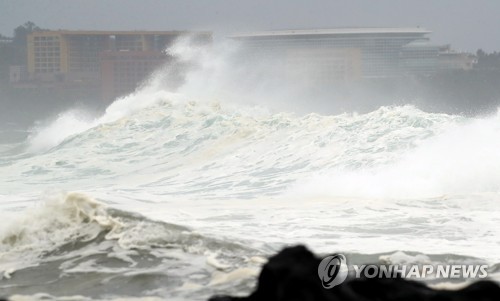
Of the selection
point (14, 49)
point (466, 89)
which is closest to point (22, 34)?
point (14, 49)

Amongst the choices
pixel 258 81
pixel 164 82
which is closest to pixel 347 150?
pixel 164 82

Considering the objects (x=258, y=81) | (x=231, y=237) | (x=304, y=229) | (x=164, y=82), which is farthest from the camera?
(x=258, y=81)

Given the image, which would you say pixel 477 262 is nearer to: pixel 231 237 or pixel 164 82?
pixel 231 237

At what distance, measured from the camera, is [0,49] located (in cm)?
11662

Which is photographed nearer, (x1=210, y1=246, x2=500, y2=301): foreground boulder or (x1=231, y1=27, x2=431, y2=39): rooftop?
(x1=210, y1=246, x2=500, y2=301): foreground boulder

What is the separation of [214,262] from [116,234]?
1.56 m

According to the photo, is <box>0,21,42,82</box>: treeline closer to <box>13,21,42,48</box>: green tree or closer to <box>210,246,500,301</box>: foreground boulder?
<box>13,21,42,48</box>: green tree

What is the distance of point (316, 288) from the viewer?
17.8ft

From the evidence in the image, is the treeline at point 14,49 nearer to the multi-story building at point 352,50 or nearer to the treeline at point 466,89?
the multi-story building at point 352,50

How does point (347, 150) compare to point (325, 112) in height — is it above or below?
below

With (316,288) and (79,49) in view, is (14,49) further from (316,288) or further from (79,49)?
(316,288)

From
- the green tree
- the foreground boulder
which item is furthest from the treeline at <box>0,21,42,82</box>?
the foreground boulder

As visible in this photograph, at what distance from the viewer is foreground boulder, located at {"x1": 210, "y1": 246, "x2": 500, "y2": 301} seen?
5.36m

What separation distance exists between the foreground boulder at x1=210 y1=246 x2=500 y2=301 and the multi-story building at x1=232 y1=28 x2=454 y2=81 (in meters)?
88.0
